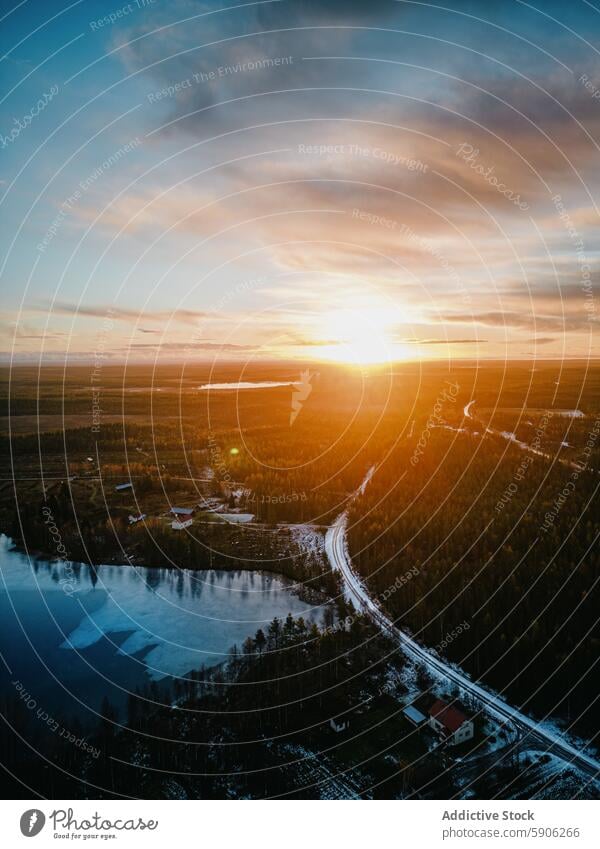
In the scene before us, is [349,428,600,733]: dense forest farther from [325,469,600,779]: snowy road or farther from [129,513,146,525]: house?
[129,513,146,525]: house

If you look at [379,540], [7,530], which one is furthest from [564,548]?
[7,530]

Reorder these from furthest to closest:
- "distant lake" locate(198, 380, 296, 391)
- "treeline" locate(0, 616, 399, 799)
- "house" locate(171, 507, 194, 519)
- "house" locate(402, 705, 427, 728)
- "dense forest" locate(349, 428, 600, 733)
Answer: "distant lake" locate(198, 380, 296, 391), "house" locate(171, 507, 194, 519), "dense forest" locate(349, 428, 600, 733), "house" locate(402, 705, 427, 728), "treeline" locate(0, 616, 399, 799)

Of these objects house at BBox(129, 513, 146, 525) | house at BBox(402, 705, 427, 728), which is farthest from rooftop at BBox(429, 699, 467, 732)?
house at BBox(129, 513, 146, 525)

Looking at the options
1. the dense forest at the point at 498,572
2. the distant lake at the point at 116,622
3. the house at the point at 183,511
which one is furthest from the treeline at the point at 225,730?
the house at the point at 183,511

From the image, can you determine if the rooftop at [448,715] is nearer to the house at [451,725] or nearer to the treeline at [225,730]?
the house at [451,725]

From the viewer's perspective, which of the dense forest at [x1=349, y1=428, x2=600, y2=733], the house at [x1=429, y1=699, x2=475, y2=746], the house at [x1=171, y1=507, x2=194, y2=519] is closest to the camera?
the house at [x1=429, y1=699, x2=475, y2=746]

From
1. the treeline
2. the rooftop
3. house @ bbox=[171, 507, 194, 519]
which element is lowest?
the treeline

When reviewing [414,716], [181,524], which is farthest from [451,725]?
[181,524]
